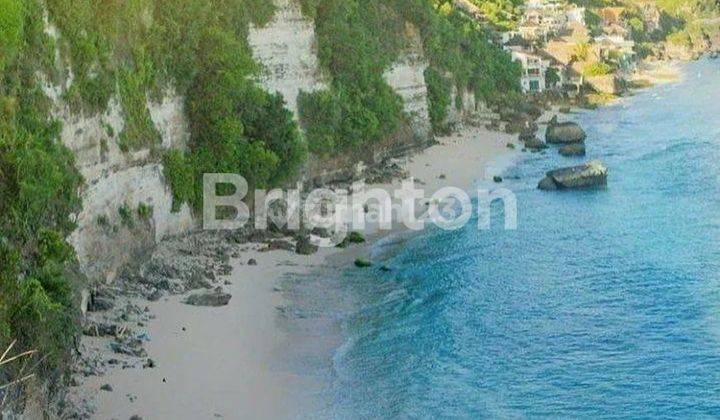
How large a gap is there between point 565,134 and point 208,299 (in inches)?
1738

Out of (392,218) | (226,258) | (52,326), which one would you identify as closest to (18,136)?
(52,326)

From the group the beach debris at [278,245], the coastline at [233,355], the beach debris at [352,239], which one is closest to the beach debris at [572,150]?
the beach debris at [352,239]

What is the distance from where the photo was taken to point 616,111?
96875 mm

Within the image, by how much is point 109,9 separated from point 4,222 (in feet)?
47.4

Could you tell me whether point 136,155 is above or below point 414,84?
below

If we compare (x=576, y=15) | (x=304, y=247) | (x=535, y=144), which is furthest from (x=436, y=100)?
(x=576, y=15)

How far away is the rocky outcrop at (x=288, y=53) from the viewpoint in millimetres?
54031

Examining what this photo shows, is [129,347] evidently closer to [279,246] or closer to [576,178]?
[279,246]

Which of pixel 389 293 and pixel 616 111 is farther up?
pixel 616 111


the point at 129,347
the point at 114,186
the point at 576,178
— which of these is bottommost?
the point at 129,347

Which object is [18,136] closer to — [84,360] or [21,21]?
[21,21]

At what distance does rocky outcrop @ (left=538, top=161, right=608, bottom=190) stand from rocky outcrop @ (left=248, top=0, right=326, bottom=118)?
46.2ft

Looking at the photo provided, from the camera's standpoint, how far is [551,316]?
37656 millimetres

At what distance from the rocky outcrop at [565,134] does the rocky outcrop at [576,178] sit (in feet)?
50.2
